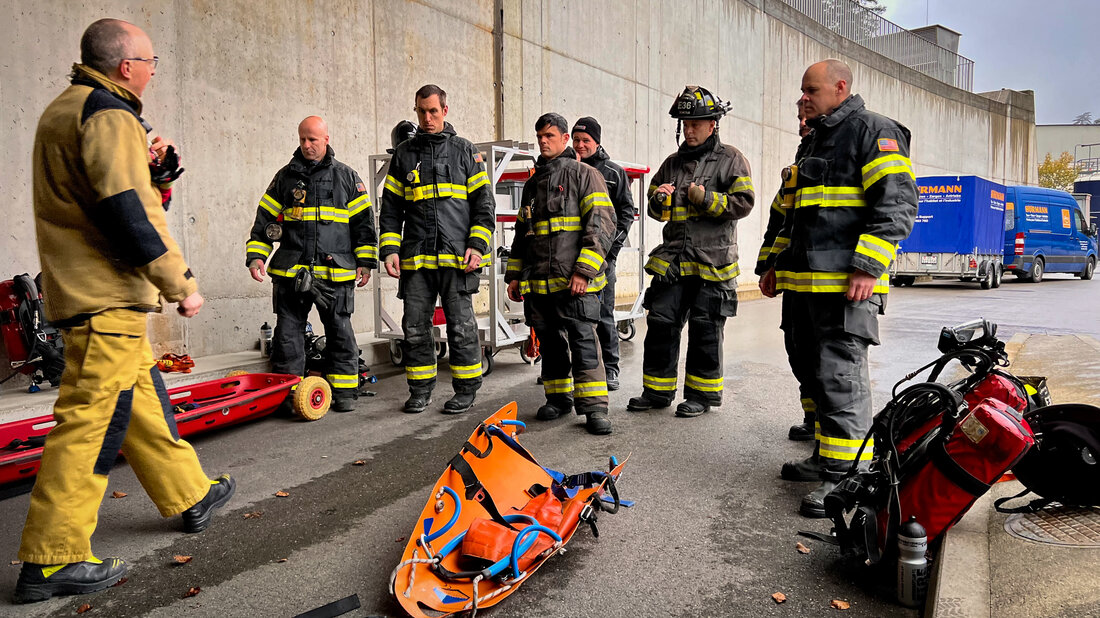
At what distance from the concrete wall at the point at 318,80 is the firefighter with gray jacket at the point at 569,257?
384 cm

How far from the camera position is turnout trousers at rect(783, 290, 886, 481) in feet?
11.4

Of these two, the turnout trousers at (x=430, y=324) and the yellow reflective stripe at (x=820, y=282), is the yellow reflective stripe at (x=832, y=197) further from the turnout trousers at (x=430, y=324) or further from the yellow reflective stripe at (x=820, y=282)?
the turnout trousers at (x=430, y=324)

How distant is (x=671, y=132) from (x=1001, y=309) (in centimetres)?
742

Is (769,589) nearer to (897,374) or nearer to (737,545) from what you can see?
(737,545)

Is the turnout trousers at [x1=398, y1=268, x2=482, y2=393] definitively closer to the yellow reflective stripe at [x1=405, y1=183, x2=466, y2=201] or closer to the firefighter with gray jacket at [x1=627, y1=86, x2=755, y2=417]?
the yellow reflective stripe at [x1=405, y1=183, x2=466, y2=201]

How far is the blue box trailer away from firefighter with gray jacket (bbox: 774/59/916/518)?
15829 mm

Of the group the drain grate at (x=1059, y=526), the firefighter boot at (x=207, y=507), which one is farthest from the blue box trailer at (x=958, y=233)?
the firefighter boot at (x=207, y=507)

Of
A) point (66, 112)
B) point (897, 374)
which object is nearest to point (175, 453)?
point (66, 112)

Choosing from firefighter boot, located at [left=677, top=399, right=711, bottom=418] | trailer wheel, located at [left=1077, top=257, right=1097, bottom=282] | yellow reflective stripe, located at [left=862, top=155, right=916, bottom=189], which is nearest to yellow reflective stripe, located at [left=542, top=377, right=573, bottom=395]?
firefighter boot, located at [left=677, top=399, right=711, bottom=418]

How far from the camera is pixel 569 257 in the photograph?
503 centimetres

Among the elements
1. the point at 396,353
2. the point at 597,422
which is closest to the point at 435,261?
the point at 597,422

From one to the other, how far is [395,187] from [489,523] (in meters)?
3.57

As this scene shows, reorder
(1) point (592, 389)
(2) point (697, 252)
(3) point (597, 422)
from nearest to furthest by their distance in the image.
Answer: (3) point (597, 422)
(1) point (592, 389)
(2) point (697, 252)

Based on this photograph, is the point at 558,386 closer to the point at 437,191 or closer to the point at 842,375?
the point at 437,191
